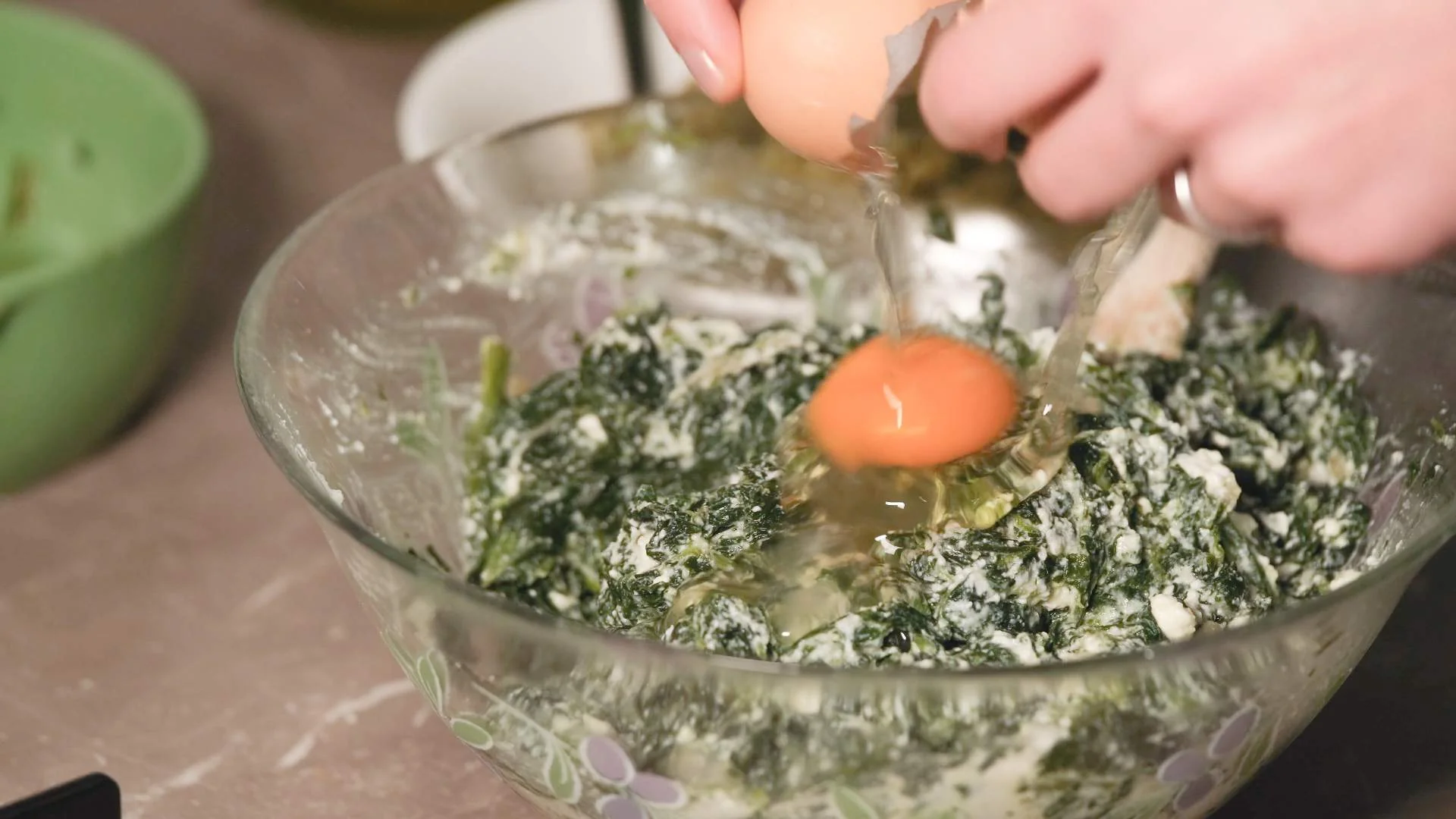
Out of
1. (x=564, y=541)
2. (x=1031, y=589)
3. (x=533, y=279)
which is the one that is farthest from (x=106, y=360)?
(x=1031, y=589)

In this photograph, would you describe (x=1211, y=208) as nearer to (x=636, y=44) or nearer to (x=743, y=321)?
(x=743, y=321)

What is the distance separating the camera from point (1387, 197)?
759 millimetres

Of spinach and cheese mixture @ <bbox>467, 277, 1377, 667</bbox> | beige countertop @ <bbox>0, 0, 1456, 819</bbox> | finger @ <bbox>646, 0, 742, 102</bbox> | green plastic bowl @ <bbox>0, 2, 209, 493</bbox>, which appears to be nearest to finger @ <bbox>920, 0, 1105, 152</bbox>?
finger @ <bbox>646, 0, 742, 102</bbox>

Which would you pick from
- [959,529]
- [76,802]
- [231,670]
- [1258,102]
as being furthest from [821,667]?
[231,670]

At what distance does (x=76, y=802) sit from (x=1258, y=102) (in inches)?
36.4

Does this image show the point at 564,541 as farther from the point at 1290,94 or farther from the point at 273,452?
the point at 1290,94

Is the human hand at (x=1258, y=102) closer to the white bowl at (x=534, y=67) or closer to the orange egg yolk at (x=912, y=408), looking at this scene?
the orange egg yolk at (x=912, y=408)

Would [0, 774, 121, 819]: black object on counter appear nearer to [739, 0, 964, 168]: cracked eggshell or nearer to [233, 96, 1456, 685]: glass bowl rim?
[233, 96, 1456, 685]: glass bowl rim

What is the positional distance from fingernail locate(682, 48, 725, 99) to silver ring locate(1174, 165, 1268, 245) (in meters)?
0.33

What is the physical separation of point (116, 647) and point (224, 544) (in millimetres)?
165

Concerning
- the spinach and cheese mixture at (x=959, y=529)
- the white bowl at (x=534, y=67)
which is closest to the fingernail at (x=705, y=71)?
the spinach and cheese mixture at (x=959, y=529)

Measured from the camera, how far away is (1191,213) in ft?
2.72

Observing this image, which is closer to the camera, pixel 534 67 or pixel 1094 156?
pixel 1094 156

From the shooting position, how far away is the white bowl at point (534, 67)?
172 cm
